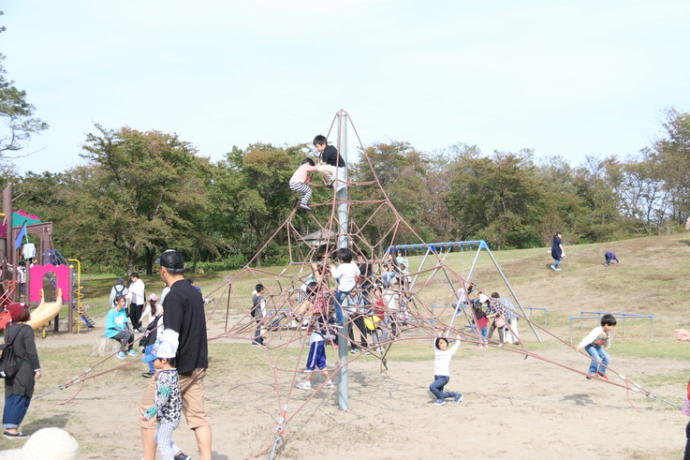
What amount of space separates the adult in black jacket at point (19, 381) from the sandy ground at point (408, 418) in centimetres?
18

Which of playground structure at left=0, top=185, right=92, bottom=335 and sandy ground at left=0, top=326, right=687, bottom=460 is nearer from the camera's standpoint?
sandy ground at left=0, top=326, right=687, bottom=460

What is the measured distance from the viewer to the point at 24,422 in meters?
6.27

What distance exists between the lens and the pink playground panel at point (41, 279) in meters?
14.4

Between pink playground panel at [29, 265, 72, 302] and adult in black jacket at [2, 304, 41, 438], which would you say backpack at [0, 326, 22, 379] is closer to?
adult in black jacket at [2, 304, 41, 438]

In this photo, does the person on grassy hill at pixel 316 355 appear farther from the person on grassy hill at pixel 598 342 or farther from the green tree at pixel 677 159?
the green tree at pixel 677 159

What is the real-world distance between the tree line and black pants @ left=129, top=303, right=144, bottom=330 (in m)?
13.4

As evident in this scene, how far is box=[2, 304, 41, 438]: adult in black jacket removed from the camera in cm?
552

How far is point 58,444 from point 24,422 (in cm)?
513

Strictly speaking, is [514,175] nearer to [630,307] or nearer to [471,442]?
[630,307]

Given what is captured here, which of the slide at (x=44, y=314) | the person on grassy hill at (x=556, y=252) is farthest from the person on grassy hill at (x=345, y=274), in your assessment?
the person on grassy hill at (x=556, y=252)

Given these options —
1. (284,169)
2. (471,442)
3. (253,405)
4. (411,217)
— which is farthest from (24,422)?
(411,217)

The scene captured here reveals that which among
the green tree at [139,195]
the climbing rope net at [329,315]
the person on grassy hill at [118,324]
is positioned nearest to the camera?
the climbing rope net at [329,315]

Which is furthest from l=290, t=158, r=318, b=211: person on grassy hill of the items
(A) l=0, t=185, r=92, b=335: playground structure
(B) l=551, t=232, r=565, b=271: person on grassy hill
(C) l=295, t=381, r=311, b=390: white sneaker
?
(B) l=551, t=232, r=565, b=271: person on grassy hill

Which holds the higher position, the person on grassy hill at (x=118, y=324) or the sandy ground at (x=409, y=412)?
the person on grassy hill at (x=118, y=324)
